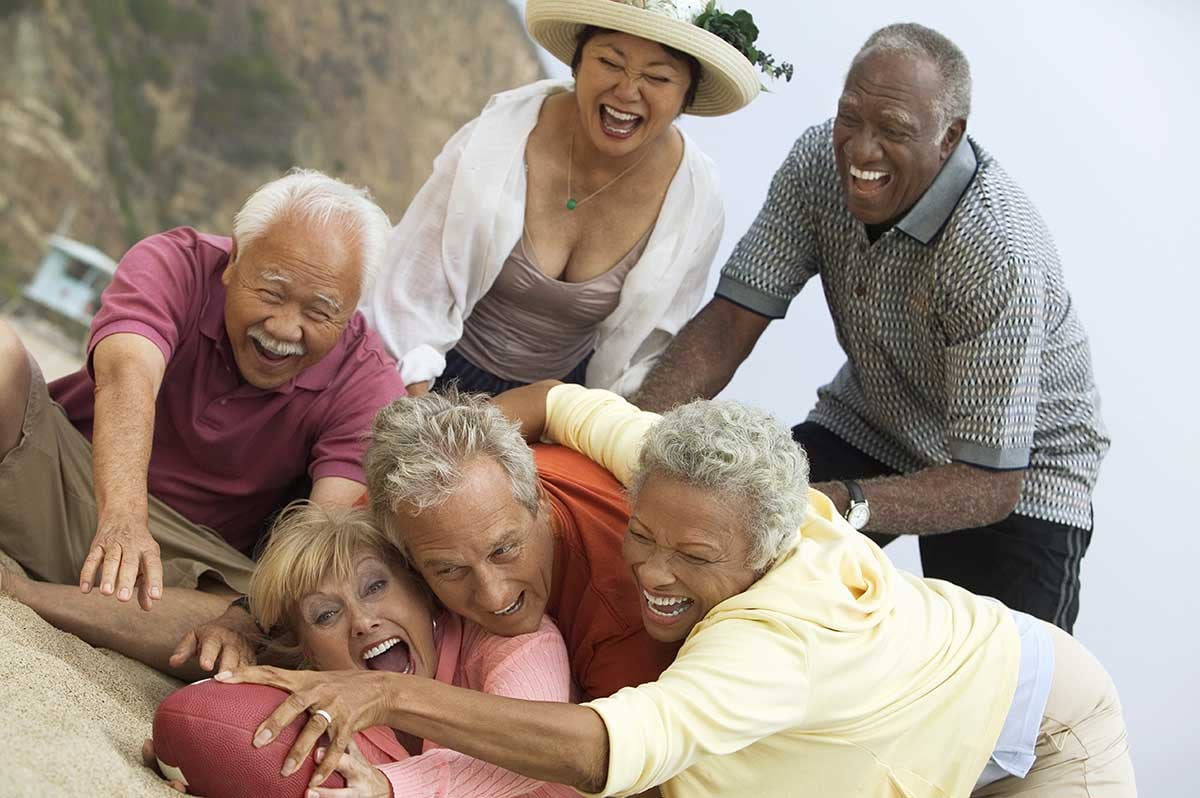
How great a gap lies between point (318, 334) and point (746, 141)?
7.83 ft

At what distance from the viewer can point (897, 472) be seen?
3314mm

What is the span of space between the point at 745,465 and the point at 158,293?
3.95 feet

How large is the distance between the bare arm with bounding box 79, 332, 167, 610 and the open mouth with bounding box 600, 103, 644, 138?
108 centimetres

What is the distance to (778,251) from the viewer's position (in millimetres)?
3303

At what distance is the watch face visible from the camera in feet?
9.25

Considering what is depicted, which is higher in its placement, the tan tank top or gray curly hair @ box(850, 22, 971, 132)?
gray curly hair @ box(850, 22, 971, 132)

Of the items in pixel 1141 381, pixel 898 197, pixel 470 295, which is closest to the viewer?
pixel 898 197

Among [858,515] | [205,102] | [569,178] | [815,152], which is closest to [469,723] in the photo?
[858,515]

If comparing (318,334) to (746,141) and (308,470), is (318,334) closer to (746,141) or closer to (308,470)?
(308,470)

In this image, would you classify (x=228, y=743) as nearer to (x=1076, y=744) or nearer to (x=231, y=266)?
(x=231, y=266)

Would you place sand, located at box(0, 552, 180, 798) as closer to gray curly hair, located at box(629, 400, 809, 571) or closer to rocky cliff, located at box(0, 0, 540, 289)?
gray curly hair, located at box(629, 400, 809, 571)

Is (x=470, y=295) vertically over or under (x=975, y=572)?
over

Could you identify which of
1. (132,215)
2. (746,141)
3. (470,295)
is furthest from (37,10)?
(470,295)

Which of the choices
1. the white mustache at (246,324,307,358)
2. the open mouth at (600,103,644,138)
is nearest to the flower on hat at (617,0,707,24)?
the open mouth at (600,103,644,138)
